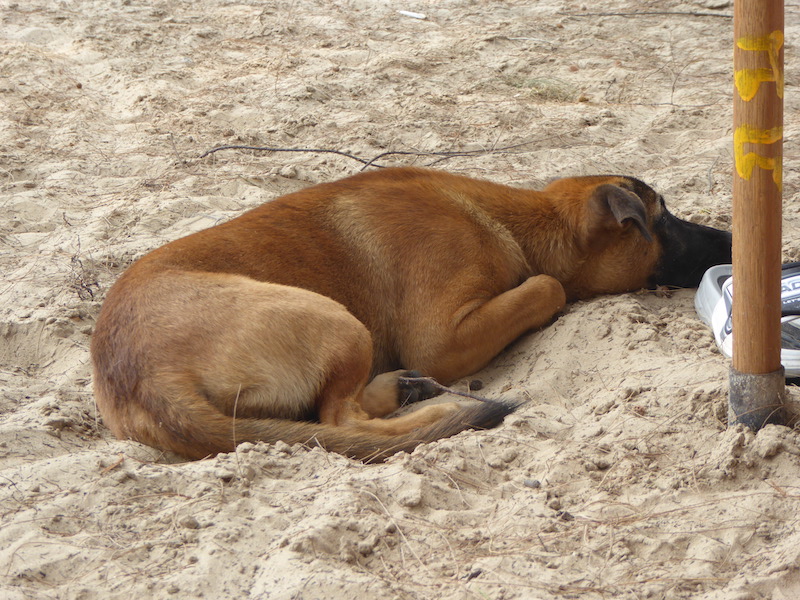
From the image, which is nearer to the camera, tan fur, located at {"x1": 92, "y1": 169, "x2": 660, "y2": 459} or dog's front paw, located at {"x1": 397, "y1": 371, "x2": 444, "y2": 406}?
tan fur, located at {"x1": 92, "y1": 169, "x2": 660, "y2": 459}

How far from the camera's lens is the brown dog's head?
486 cm

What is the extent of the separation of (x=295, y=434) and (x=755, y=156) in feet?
6.57

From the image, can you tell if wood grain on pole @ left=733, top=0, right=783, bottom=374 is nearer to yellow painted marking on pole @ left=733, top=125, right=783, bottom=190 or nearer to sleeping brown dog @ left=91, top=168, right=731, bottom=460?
yellow painted marking on pole @ left=733, top=125, right=783, bottom=190

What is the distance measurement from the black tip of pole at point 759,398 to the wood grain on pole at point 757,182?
3 centimetres

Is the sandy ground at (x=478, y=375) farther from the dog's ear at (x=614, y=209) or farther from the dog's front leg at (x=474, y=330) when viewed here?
the dog's ear at (x=614, y=209)

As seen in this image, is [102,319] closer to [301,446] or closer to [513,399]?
[301,446]

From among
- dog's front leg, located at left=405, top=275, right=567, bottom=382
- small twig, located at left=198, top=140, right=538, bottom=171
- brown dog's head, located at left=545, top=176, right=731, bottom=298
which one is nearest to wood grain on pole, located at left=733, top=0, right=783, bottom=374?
dog's front leg, located at left=405, top=275, right=567, bottom=382

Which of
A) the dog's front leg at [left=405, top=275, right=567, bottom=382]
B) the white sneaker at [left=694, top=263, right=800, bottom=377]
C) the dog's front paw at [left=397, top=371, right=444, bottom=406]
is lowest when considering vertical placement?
the dog's front paw at [left=397, top=371, right=444, bottom=406]

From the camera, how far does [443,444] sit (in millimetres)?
3332

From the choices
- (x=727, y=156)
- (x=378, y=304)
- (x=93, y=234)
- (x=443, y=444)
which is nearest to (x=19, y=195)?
(x=93, y=234)

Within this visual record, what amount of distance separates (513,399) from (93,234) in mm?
3263

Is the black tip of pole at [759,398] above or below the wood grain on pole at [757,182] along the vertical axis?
below

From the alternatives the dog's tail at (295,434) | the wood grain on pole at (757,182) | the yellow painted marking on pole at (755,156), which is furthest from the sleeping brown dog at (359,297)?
the yellow painted marking on pole at (755,156)

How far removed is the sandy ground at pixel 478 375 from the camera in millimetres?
2576
